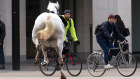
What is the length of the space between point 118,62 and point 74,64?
3.92ft

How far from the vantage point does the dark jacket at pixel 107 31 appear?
12.1 meters

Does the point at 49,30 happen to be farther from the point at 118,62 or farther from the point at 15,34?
the point at 15,34

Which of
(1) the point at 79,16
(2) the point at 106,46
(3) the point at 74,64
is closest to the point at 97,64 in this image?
(2) the point at 106,46

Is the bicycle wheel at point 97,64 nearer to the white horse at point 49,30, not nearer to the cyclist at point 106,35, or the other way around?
the cyclist at point 106,35

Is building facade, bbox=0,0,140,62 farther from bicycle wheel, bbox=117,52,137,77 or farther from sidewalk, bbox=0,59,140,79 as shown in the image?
bicycle wheel, bbox=117,52,137,77

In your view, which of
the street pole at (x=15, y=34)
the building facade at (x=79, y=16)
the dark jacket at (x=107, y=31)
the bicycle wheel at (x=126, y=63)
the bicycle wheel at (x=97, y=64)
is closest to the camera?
the bicycle wheel at (x=126, y=63)

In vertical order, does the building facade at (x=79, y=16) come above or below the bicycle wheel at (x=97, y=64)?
above

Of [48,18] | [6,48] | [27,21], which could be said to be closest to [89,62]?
[48,18]

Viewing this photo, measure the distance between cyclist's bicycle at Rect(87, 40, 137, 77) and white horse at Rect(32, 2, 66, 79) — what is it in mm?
3418

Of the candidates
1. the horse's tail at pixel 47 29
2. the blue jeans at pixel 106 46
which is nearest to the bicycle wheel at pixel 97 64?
the blue jeans at pixel 106 46

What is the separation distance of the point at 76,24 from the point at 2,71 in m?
6.45

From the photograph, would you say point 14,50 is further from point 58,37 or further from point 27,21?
point 58,37

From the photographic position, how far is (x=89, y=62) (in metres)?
12.7

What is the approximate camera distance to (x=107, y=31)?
1220 centimetres
